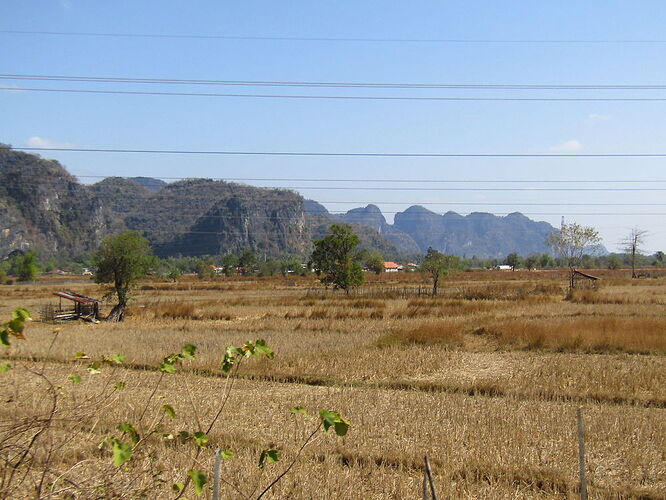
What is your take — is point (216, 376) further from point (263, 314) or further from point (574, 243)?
point (574, 243)

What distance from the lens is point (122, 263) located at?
35.8 metres

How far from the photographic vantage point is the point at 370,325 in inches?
1051

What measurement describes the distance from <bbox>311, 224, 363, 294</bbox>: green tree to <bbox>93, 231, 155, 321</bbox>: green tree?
17.8 m

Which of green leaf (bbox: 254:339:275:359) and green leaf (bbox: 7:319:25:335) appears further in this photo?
green leaf (bbox: 254:339:275:359)

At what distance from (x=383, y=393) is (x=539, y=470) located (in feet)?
18.2

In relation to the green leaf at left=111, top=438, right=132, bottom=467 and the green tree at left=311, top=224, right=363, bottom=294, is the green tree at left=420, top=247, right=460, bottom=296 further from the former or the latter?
the green leaf at left=111, top=438, right=132, bottom=467

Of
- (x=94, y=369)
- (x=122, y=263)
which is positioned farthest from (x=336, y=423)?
(x=122, y=263)

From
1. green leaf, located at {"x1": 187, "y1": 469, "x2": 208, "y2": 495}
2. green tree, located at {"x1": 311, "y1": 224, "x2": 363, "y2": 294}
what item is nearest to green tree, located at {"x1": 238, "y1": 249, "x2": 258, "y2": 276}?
green tree, located at {"x1": 311, "y1": 224, "x2": 363, "y2": 294}

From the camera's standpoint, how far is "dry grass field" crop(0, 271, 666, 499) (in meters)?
7.36

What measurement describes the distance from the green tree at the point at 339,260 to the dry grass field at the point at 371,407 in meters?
22.6

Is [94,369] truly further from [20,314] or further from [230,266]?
[230,266]

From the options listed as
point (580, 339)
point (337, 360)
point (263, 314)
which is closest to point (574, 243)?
point (263, 314)

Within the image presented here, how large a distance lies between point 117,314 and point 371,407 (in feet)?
83.5

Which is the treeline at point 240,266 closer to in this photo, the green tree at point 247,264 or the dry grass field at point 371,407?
the green tree at point 247,264
